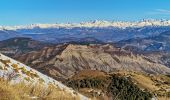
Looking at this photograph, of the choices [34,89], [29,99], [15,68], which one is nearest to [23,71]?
[15,68]

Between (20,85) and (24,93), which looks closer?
(24,93)

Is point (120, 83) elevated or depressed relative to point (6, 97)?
depressed

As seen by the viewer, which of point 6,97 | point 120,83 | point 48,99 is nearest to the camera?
point 6,97

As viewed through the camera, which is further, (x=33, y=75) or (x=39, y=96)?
(x=33, y=75)

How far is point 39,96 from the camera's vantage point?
70.5 ft

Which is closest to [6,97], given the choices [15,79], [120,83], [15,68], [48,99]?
[48,99]

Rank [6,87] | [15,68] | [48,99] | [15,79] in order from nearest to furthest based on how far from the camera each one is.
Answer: [6,87] → [48,99] → [15,79] → [15,68]

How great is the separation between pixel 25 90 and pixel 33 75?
21.1 ft

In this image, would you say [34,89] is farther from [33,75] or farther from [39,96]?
[33,75]

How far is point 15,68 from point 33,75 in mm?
1738

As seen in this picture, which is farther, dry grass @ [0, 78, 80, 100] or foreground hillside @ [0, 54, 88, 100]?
foreground hillside @ [0, 54, 88, 100]

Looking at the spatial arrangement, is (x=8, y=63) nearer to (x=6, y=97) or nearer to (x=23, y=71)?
(x=23, y=71)

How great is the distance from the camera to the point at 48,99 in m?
21.2

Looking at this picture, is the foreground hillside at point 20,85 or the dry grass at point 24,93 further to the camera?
Answer: the foreground hillside at point 20,85
